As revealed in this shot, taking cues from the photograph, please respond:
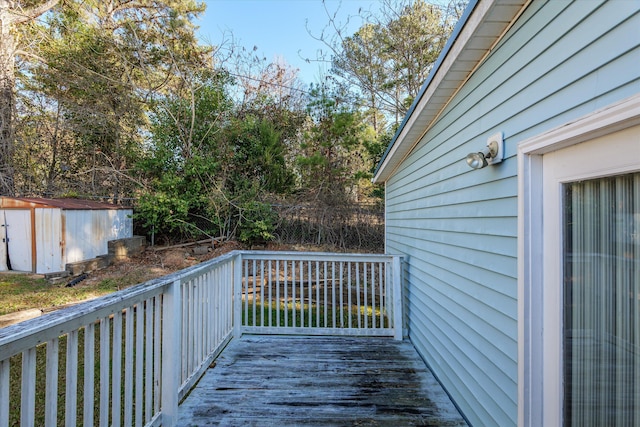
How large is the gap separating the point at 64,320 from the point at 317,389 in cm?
197

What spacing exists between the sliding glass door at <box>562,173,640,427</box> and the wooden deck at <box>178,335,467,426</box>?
3.87 feet

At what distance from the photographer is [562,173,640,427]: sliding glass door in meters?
1.09

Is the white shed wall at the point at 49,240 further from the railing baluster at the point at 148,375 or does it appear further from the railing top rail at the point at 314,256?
the railing baluster at the point at 148,375

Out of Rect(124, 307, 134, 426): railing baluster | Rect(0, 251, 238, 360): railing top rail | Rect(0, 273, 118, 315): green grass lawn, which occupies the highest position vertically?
Rect(0, 251, 238, 360): railing top rail

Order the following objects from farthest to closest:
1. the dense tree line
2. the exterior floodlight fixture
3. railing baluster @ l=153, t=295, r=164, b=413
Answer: the dense tree line
railing baluster @ l=153, t=295, r=164, b=413
the exterior floodlight fixture

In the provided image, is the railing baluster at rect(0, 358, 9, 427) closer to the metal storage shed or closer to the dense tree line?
the dense tree line

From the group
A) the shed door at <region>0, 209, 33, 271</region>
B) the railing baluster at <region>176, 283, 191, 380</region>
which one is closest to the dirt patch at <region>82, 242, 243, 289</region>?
the shed door at <region>0, 209, 33, 271</region>

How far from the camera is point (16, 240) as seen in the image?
23.5 feet

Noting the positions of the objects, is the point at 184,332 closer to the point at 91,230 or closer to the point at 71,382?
the point at 71,382

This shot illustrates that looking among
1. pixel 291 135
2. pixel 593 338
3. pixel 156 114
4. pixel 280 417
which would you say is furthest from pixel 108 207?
pixel 593 338

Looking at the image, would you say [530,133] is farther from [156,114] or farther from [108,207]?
[156,114]

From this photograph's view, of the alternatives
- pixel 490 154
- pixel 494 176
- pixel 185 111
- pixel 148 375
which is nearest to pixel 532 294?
pixel 494 176

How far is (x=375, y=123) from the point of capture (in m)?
11.3

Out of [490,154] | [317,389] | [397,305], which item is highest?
[490,154]
